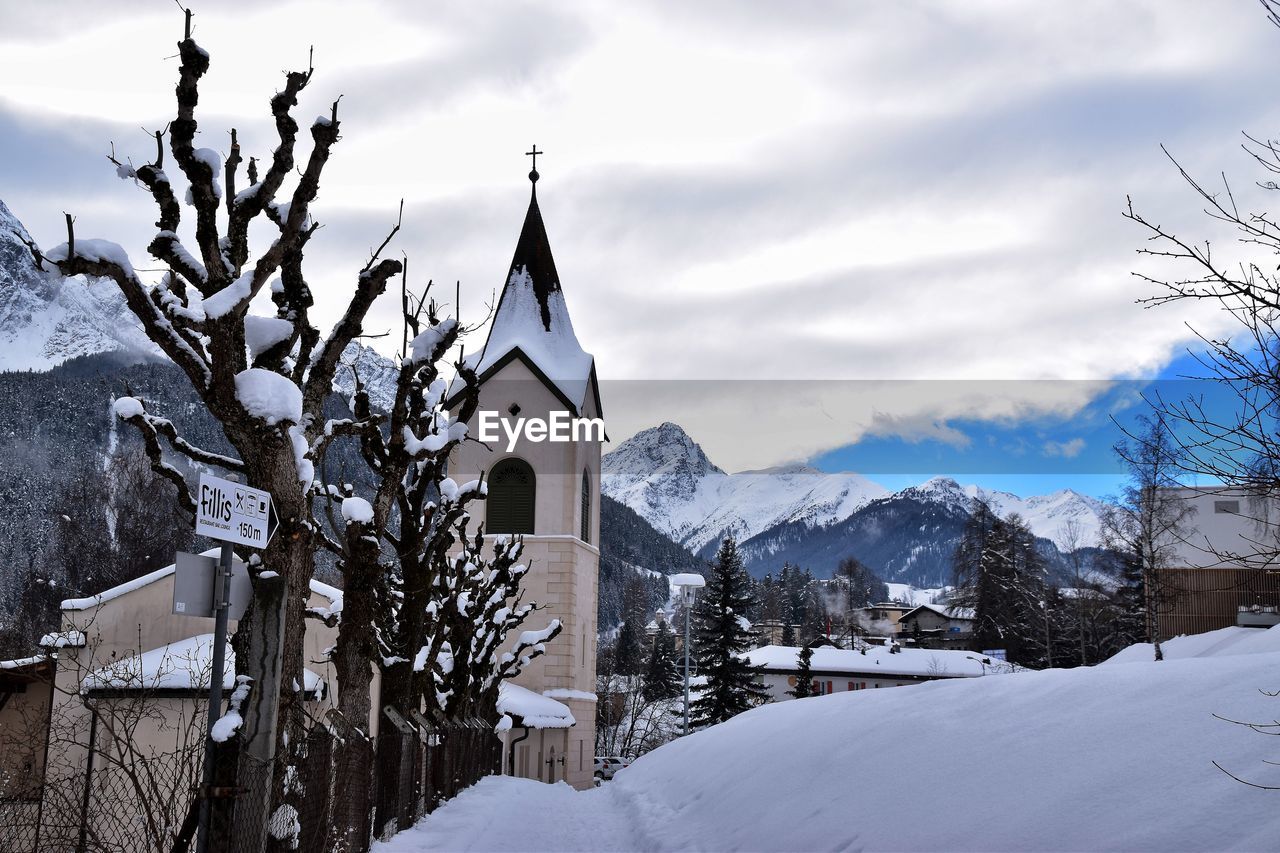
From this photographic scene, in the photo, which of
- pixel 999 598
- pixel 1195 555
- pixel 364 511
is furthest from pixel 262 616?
pixel 999 598

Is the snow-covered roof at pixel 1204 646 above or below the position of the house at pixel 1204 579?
below

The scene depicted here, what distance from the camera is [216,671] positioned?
726 cm

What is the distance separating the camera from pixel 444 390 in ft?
53.8

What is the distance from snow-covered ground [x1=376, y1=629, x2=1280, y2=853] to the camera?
708cm

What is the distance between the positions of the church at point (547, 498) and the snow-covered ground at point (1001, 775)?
25.7 metres

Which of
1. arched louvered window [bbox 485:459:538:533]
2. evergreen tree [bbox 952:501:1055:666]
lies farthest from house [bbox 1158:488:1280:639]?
arched louvered window [bbox 485:459:538:533]

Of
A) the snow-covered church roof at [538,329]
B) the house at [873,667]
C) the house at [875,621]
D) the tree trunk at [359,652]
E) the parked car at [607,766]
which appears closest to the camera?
the tree trunk at [359,652]

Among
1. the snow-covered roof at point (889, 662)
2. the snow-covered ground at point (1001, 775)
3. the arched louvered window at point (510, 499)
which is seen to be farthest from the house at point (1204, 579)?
the snow-covered roof at point (889, 662)

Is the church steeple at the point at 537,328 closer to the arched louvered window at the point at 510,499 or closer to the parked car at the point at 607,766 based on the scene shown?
the arched louvered window at the point at 510,499

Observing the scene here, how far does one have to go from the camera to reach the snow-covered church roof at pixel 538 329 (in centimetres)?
4356

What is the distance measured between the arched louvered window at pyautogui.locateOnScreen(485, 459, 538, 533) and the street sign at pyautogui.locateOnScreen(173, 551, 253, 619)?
114 ft

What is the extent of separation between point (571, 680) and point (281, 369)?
34.2 metres

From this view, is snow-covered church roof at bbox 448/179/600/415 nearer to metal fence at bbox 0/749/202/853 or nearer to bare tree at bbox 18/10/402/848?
metal fence at bbox 0/749/202/853

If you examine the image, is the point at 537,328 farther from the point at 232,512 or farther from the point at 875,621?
the point at 875,621
